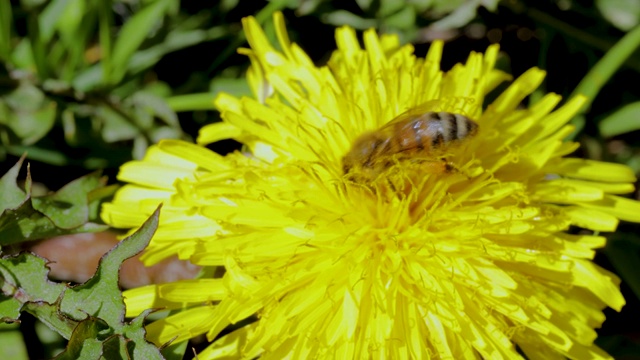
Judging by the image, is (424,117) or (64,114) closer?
(424,117)

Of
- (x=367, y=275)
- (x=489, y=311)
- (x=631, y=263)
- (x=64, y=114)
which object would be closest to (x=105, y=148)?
(x=64, y=114)

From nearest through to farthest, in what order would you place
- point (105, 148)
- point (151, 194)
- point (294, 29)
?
point (151, 194) < point (105, 148) < point (294, 29)

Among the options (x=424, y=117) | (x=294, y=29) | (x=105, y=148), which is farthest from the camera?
(x=294, y=29)

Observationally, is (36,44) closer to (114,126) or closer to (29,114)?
(29,114)

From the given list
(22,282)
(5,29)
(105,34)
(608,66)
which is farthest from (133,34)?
(608,66)

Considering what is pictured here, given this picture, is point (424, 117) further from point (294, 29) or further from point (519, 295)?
point (294, 29)

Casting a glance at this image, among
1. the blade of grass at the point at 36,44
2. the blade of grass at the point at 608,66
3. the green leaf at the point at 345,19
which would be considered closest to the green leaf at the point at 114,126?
the blade of grass at the point at 36,44

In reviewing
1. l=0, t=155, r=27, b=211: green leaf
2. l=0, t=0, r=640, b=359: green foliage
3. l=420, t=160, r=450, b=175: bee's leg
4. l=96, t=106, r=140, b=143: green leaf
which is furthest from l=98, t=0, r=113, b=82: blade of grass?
l=420, t=160, r=450, b=175: bee's leg
